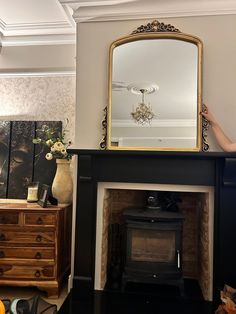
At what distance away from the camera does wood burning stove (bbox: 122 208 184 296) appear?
236cm

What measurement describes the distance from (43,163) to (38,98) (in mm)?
780

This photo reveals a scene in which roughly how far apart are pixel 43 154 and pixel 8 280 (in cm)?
131

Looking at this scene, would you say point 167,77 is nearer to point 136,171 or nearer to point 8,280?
point 136,171

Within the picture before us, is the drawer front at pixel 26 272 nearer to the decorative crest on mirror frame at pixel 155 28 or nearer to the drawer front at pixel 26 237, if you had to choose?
the drawer front at pixel 26 237

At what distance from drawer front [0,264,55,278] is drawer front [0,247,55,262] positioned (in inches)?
3.2

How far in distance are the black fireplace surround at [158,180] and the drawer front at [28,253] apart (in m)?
0.25

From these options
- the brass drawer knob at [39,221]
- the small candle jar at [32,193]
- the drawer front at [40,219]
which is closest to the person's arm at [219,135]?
the drawer front at [40,219]

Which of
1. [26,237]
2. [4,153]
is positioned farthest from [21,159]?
[26,237]

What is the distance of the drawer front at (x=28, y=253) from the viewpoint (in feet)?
7.73

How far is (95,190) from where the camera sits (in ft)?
Answer: 7.81


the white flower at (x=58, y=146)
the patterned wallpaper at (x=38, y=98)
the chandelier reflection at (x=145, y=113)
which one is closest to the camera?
the chandelier reflection at (x=145, y=113)

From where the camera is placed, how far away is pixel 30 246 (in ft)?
A: 7.76

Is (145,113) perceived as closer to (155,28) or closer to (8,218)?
(155,28)

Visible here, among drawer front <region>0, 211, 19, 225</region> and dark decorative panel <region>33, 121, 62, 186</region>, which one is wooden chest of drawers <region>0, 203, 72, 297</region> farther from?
dark decorative panel <region>33, 121, 62, 186</region>
